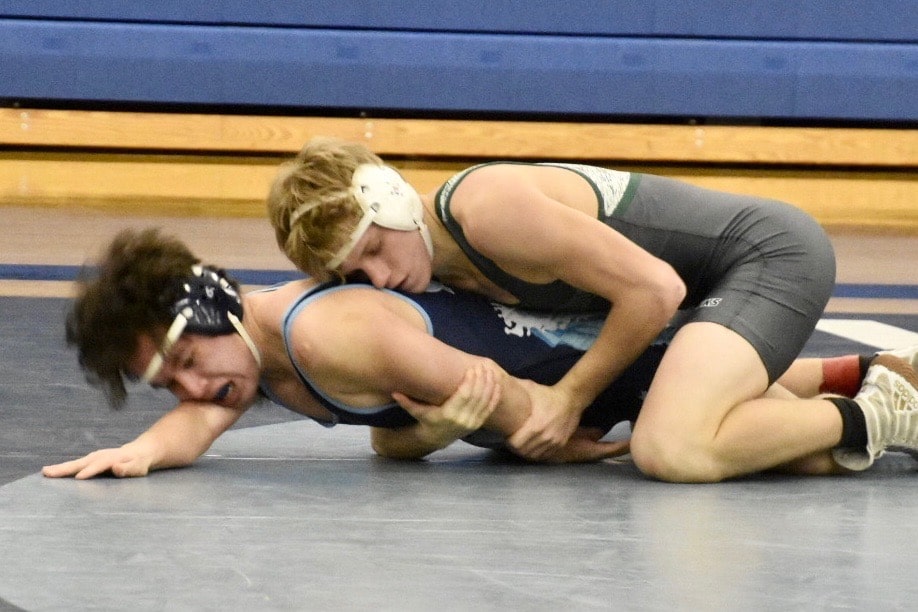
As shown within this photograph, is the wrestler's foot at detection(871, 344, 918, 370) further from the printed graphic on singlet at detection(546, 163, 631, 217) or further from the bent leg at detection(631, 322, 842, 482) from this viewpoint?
the printed graphic on singlet at detection(546, 163, 631, 217)

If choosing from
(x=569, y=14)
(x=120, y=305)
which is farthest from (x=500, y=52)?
(x=120, y=305)

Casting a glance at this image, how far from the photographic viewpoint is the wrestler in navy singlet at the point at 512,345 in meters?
1.73

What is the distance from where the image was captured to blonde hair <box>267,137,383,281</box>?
1.66 metres

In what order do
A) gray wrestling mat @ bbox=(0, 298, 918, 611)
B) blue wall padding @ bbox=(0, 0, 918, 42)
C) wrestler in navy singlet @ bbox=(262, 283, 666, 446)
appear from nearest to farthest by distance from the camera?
gray wrestling mat @ bbox=(0, 298, 918, 611) → wrestler in navy singlet @ bbox=(262, 283, 666, 446) → blue wall padding @ bbox=(0, 0, 918, 42)

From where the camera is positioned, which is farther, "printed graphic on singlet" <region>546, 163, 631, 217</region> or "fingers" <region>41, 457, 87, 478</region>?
"printed graphic on singlet" <region>546, 163, 631, 217</region>

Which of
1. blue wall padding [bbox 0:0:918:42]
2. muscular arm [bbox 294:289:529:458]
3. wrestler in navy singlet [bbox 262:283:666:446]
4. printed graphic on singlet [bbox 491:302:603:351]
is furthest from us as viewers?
blue wall padding [bbox 0:0:918:42]

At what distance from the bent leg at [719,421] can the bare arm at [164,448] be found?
0.57 m

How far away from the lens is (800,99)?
5.80m

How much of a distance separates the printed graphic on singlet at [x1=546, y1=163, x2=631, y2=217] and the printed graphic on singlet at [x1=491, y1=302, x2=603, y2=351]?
0.16m

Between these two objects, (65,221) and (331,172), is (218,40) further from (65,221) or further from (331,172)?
(331,172)

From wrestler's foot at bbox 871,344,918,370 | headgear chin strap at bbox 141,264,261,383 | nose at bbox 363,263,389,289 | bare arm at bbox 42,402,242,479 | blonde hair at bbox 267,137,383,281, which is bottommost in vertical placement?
bare arm at bbox 42,402,242,479

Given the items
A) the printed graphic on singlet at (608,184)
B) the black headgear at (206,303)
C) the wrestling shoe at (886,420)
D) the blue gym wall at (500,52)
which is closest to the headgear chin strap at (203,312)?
the black headgear at (206,303)

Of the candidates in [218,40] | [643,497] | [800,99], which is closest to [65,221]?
[218,40]

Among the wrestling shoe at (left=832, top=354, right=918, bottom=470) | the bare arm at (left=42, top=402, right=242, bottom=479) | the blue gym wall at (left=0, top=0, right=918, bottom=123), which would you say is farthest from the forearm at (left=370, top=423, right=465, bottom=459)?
the blue gym wall at (left=0, top=0, right=918, bottom=123)
